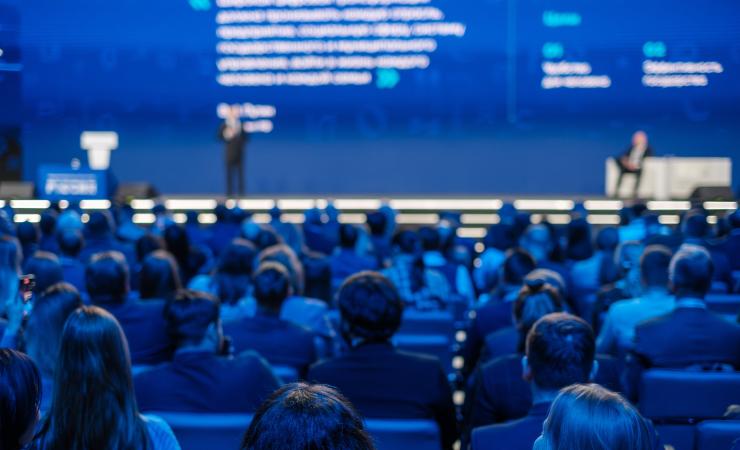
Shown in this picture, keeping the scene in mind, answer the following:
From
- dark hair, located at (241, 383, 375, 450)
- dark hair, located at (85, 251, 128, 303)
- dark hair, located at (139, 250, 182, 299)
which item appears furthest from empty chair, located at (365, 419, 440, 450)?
dark hair, located at (139, 250, 182, 299)

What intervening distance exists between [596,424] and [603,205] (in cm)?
1213

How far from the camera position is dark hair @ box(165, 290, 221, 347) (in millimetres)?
2938

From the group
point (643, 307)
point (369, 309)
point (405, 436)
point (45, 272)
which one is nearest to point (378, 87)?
point (45, 272)

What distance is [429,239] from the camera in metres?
6.28

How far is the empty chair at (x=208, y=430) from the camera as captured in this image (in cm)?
242

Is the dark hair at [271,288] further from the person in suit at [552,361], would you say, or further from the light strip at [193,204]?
the light strip at [193,204]

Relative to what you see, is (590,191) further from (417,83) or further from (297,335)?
(297,335)

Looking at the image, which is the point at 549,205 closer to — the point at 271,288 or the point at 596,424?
the point at 271,288

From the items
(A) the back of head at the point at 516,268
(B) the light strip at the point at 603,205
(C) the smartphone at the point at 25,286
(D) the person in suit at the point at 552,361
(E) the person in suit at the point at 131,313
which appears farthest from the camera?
(B) the light strip at the point at 603,205

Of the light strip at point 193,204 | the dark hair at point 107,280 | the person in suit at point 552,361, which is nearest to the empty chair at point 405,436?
the person in suit at point 552,361

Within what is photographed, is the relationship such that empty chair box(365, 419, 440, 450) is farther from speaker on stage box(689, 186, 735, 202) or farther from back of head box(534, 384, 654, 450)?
speaker on stage box(689, 186, 735, 202)

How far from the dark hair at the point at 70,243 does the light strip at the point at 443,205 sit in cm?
777

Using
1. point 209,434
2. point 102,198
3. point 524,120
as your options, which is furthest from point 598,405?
point 524,120

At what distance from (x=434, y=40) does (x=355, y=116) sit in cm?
200
